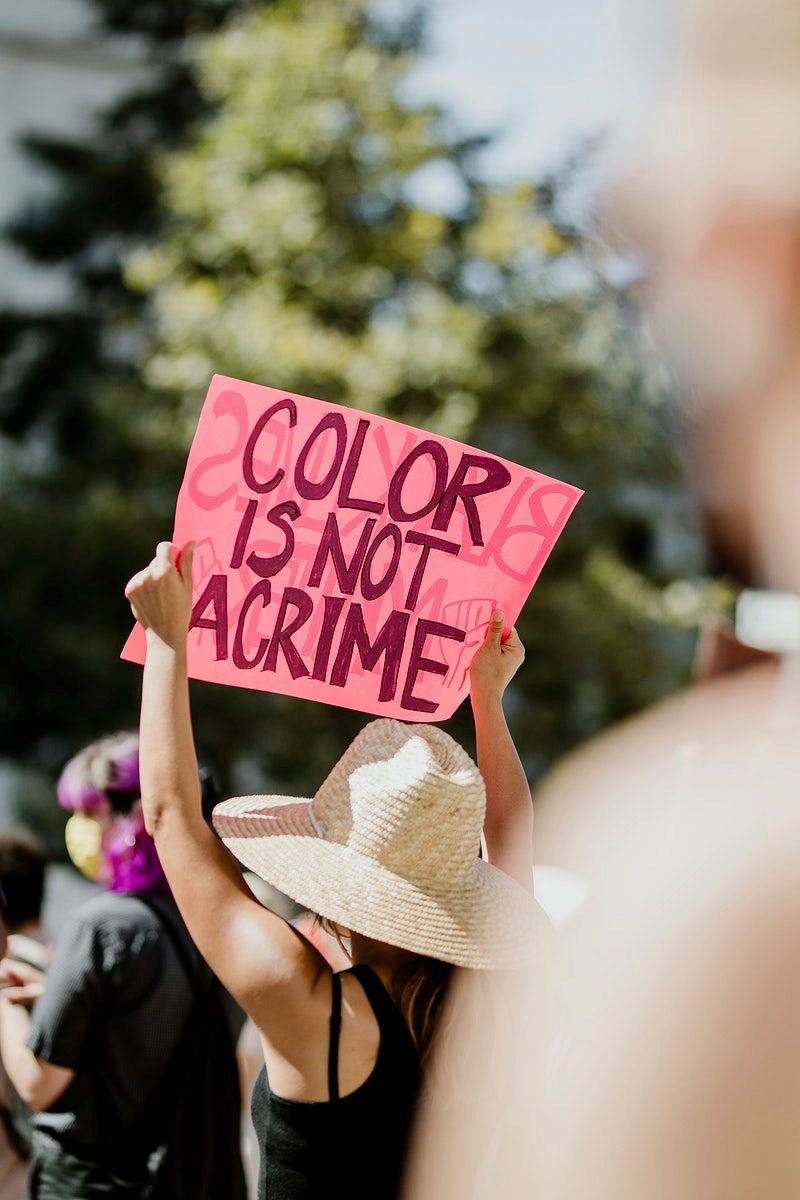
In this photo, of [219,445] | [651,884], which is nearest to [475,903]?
[219,445]

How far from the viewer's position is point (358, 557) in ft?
5.13

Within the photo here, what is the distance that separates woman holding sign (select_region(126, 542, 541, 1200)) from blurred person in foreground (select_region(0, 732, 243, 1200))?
0.92 meters

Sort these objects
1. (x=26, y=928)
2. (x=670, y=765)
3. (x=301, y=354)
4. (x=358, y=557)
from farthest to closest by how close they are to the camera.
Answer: (x=301, y=354), (x=26, y=928), (x=358, y=557), (x=670, y=765)

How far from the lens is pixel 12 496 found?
364 inches

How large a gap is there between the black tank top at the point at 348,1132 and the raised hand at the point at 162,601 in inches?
17.2

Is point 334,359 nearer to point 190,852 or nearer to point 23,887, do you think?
point 23,887

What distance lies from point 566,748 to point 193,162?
494 centimetres

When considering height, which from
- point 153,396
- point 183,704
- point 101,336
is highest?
point 101,336

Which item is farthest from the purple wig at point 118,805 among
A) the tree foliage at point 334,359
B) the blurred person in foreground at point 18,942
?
the tree foliage at point 334,359

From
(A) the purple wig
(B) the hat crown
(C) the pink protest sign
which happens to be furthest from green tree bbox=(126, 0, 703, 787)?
(B) the hat crown

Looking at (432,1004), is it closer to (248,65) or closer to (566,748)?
(566,748)

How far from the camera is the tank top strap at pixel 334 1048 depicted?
134cm

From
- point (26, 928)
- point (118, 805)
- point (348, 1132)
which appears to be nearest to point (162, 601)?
point (348, 1132)

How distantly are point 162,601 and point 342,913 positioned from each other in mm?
403
